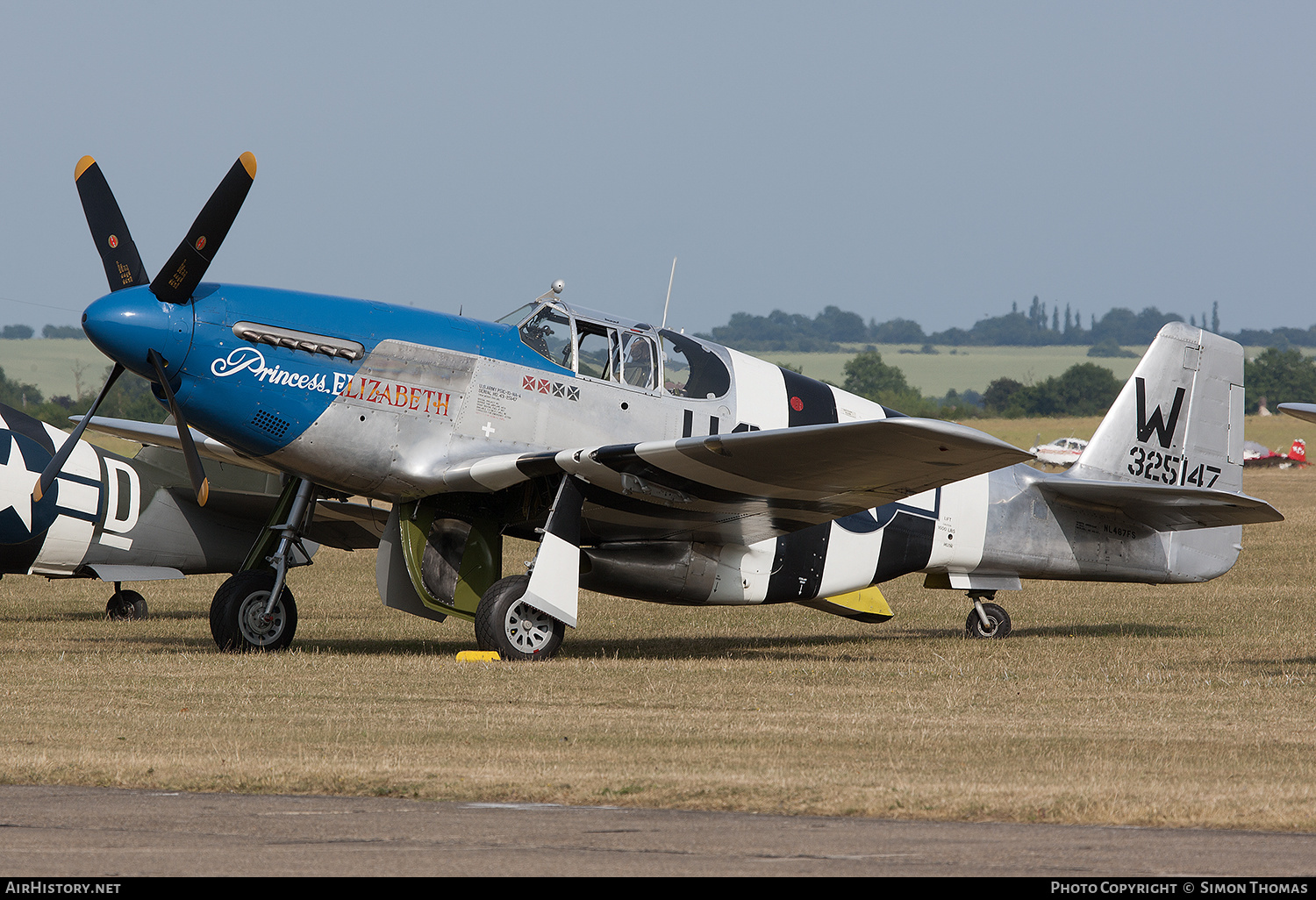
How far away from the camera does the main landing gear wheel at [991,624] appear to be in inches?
596

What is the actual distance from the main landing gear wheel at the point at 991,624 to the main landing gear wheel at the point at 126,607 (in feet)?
30.1

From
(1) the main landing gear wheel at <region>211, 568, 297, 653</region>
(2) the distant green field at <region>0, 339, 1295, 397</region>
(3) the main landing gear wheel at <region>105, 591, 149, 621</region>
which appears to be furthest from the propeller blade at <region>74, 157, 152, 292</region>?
(2) the distant green field at <region>0, 339, 1295, 397</region>

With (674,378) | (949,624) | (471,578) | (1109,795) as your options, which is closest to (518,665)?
(471,578)

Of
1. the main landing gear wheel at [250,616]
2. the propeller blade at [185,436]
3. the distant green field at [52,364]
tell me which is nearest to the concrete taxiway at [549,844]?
the propeller blade at [185,436]

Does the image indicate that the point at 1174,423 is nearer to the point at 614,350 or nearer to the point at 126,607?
the point at 614,350

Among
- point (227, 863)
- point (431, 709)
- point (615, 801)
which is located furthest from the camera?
point (431, 709)

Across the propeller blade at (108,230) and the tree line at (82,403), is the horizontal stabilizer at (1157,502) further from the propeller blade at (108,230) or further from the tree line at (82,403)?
the tree line at (82,403)

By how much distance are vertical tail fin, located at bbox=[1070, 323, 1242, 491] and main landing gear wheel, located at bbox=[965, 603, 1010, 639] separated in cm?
173

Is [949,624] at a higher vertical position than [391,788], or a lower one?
lower

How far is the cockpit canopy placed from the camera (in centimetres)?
1258

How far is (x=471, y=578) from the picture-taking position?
12.6 meters

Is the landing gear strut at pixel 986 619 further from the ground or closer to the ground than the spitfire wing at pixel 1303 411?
closer to the ground

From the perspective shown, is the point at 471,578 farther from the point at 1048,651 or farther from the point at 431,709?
the point at 1048,651

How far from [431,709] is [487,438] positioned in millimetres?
3631
